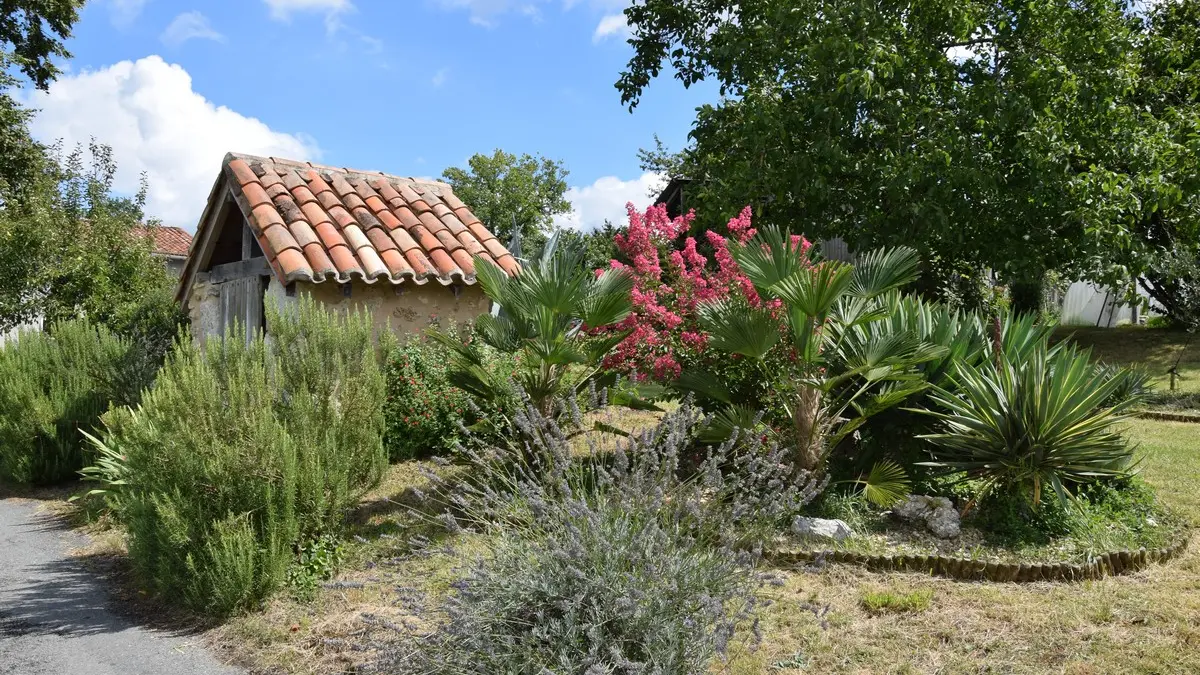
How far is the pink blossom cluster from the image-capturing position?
23.8 ft

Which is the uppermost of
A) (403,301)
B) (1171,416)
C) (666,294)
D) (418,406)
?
(403,301)

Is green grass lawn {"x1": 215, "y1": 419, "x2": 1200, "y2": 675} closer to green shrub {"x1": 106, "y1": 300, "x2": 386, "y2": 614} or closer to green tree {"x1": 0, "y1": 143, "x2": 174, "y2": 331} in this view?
green shrub {"x1": 106, "y1": 300, "x2": 386, "y2": 614}

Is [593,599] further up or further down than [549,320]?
further down

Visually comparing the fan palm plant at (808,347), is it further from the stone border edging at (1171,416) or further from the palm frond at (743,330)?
the stone border edging at (1171,416)

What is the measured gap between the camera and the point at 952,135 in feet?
37.8

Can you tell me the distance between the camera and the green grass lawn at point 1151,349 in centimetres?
1469

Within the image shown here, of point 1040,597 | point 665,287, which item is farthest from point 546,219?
point 1040,597

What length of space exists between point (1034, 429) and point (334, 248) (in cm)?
758

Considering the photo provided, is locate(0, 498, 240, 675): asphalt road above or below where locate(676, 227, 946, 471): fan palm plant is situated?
below

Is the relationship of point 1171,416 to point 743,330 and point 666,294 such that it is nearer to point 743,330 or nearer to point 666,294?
point 666,294

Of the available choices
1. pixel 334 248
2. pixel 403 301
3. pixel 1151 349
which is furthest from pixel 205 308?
pixel 1151 349

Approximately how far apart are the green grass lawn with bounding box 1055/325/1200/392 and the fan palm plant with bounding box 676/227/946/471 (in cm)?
907

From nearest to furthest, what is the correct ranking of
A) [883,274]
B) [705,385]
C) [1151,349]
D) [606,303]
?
[705,385], [883,274], [606,303], [1151,349]

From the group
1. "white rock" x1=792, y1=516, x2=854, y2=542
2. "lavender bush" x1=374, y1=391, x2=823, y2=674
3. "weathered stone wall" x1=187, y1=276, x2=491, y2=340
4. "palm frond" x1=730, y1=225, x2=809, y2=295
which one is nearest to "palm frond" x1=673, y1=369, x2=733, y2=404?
"palm frond" x1=730, y1=225, x2=809, y2=295
